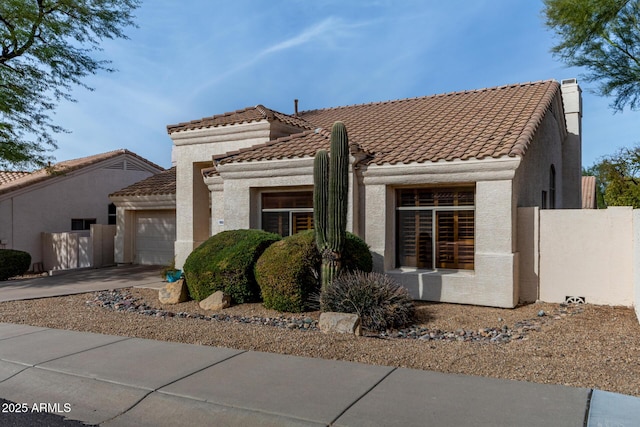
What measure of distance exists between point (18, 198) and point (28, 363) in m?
18.5

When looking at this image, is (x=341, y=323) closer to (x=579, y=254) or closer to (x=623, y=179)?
(x=579, y=254)

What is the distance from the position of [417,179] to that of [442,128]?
9.84 feet

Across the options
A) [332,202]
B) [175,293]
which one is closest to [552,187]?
[332,202]

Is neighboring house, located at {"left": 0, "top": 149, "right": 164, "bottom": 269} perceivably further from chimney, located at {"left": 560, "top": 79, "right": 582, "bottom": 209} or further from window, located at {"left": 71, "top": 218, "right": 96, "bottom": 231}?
chimney, located at {"left": 560, "top": 79, "right": 582, "bottom": 209}

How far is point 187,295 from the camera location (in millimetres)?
11875

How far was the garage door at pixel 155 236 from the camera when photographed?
790 inches

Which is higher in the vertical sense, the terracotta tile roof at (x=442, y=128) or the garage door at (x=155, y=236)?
the terracotta tile roof at (x=442, y=128)

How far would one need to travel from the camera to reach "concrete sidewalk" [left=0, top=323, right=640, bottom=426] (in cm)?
479

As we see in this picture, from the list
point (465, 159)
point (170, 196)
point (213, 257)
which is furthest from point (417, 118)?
point (170, 196)

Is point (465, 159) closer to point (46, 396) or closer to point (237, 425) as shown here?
point (237, 425)

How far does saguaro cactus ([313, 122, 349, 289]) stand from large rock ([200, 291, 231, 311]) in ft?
7.65

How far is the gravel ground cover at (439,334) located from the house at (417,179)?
4.34 feet

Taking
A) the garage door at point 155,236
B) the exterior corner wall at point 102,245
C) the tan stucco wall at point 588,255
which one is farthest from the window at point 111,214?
the tan stucco wall at point 588,255

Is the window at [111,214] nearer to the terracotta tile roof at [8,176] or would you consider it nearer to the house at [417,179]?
the terracotta tile roof at [8,176]
